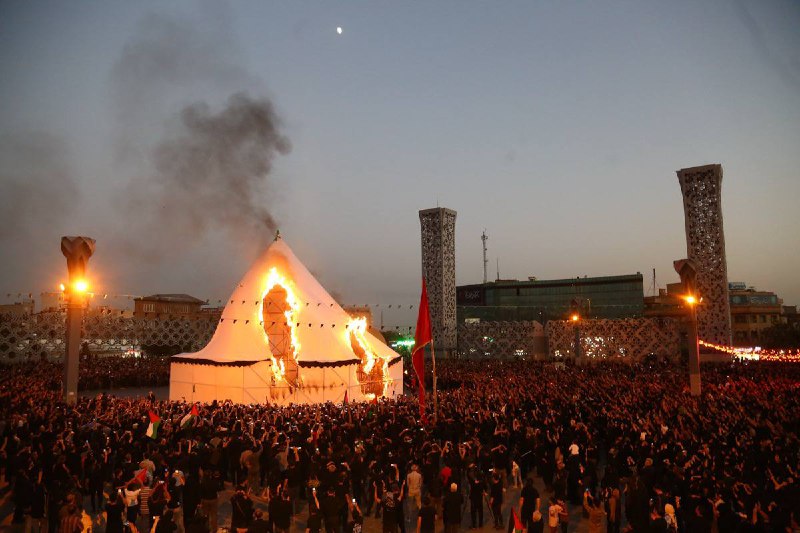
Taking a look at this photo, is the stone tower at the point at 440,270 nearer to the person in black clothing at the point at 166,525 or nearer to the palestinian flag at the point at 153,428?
the palestinian flag at the point at 153,428

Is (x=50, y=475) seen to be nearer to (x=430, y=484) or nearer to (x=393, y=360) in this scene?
(x=430, y=484)

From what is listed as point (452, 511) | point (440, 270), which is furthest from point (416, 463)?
point (440, 270)

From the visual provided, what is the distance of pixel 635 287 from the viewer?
78.4 meters

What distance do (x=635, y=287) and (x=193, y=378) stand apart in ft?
225

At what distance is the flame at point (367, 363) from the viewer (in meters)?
25.6

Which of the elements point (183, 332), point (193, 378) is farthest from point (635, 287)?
point (193, 378)

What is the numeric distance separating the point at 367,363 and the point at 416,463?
14.9 m

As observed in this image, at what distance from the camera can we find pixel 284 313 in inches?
991

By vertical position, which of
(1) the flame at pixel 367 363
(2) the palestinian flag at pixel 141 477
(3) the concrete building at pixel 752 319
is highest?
(3) the concrete building at pixel 752 319

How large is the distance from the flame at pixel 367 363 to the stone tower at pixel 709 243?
2023 centimetres

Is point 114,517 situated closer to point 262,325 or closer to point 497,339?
point 262,325

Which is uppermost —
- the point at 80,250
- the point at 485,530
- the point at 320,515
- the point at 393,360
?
the point at 80,250

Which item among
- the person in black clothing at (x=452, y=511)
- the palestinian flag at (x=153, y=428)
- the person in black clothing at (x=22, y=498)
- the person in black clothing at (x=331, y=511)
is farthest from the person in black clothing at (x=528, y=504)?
the palestinian flag at (x=153, y=428)

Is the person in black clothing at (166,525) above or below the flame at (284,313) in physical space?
below
